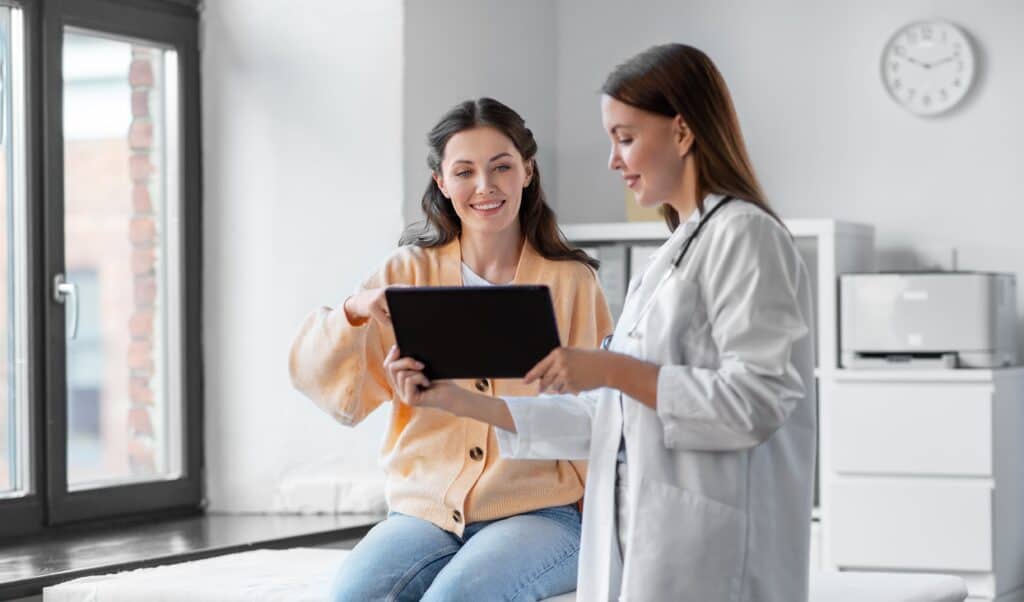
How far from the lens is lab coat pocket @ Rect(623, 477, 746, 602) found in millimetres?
1727

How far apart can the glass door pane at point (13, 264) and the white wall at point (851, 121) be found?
2.13 m

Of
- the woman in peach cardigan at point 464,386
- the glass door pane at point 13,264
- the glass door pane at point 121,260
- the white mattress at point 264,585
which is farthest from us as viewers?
the glass door pane at point 121,260

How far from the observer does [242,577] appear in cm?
283

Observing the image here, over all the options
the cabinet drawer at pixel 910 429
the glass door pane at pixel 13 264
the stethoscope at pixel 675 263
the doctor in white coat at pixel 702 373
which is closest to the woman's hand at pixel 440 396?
the doctor in white coat at pixel 702 373

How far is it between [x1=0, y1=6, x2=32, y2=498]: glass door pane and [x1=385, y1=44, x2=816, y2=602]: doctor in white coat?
2241mm

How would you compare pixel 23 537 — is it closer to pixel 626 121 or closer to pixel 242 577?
pixel 242 577

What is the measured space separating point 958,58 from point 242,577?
2.92m

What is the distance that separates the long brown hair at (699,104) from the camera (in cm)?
179

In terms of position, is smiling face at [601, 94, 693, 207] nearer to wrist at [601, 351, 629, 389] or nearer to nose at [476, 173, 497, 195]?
wrist at [601, 351, 629, 389]

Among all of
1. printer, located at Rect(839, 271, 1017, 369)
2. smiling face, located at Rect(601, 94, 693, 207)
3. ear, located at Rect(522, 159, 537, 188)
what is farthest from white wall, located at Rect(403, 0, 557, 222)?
smiling face, located at Rect(601, 94, 693, 207)

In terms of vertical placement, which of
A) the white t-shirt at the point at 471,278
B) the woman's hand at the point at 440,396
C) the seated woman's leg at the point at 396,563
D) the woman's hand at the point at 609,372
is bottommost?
the seated woman's leg at the point at 396,563

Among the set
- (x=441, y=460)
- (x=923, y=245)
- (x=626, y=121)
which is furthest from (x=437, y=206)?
(x=923, y=245)

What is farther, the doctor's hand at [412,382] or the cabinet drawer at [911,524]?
the cabinet drawer at [911,524]

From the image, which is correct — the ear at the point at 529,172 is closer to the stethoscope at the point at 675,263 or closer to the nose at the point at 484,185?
the nose at the point at 484,185
